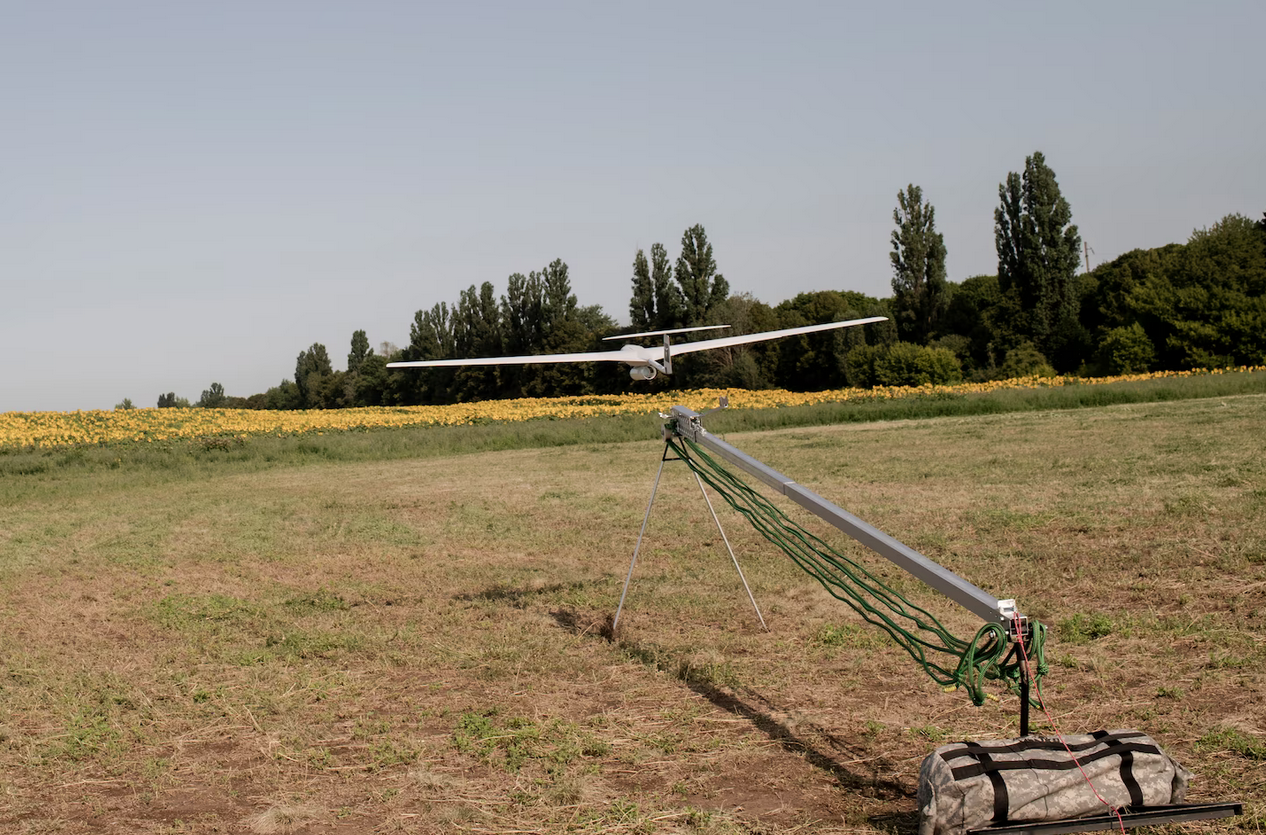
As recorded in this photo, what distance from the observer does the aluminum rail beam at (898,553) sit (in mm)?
3771

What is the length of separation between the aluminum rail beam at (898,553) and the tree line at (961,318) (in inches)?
1464

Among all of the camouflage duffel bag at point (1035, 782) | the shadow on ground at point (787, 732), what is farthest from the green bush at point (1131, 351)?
the camouflage duffel bag at point (1035, 782)

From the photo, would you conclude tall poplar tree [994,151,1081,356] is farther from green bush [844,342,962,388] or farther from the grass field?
the grass field

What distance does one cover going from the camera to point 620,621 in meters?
8.16

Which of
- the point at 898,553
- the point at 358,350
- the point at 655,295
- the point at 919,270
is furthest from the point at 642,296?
the point at 898,553

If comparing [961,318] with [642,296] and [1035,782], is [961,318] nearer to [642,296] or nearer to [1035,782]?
[642,296]

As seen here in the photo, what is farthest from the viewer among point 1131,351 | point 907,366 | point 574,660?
point 907,366

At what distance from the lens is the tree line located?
4556cm

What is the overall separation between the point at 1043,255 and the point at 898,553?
56.0 m

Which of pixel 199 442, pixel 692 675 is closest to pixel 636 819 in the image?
pixel 692 675

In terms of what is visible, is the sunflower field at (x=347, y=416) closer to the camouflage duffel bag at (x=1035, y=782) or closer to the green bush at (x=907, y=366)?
the green bush at (x=907, y=366)

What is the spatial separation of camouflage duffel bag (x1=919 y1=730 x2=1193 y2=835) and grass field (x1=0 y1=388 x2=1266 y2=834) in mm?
539

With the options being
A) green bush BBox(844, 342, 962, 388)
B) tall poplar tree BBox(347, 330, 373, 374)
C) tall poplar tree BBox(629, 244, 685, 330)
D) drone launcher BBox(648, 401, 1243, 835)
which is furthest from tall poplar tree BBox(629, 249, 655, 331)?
drone launcher BBox(648, 401, 1243, 835)

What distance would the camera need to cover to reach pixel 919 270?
58875 mm
